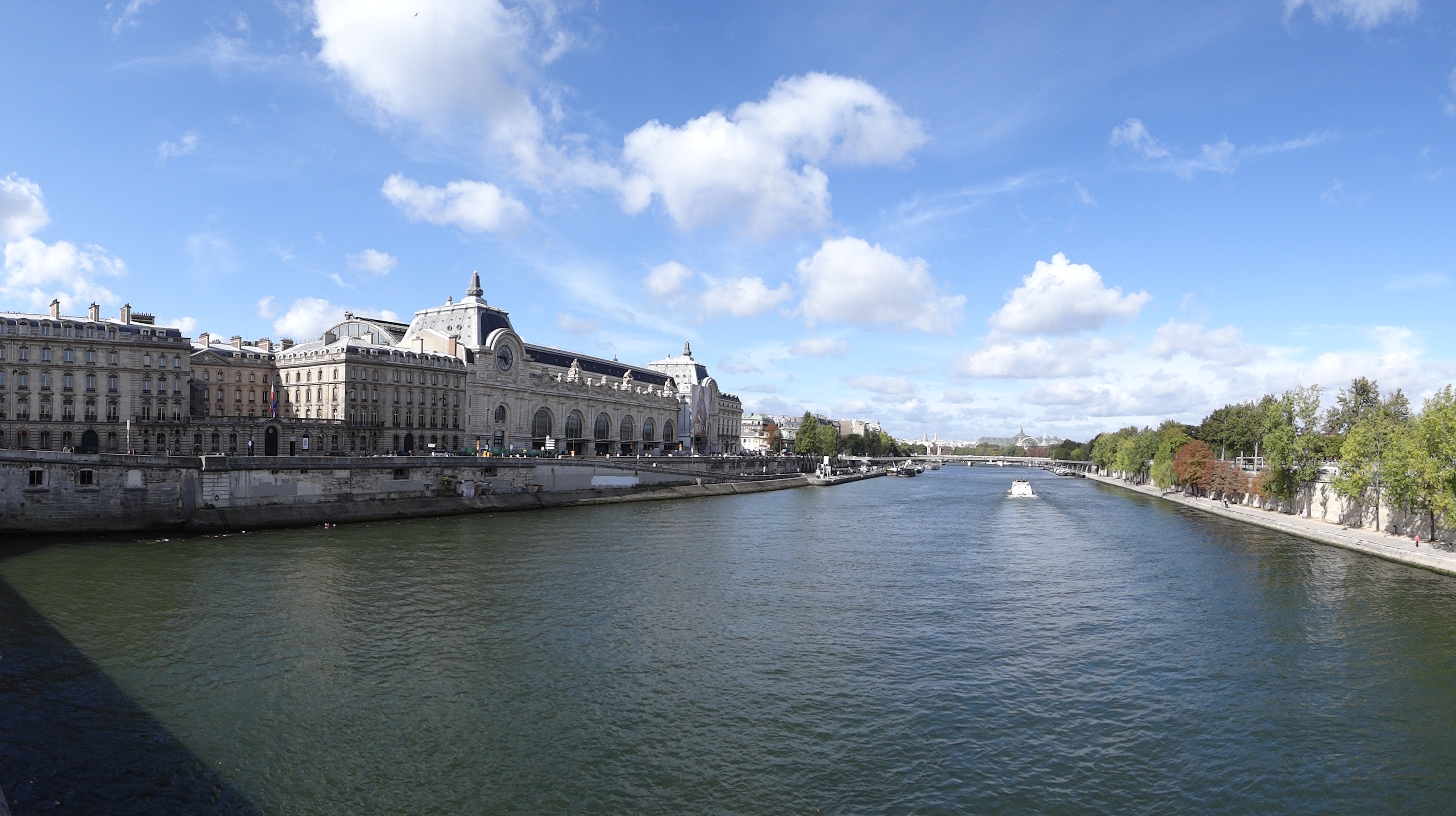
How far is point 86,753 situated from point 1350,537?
6599 centimetres

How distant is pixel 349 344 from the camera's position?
92.6m

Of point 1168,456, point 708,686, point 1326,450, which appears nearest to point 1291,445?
point 1326,450

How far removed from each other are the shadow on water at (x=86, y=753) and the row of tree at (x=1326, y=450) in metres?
55.4

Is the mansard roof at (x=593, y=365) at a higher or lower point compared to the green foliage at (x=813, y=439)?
higher

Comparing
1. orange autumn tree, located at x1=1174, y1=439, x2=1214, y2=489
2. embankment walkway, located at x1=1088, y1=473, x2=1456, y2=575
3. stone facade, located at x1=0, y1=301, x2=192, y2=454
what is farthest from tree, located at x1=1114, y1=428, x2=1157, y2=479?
stone facade, located at x1=0, y1=301, x2=192, y2=454

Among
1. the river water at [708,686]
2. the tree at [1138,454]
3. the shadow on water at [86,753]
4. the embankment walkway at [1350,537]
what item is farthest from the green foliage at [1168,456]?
the shadow on water at [86,753]

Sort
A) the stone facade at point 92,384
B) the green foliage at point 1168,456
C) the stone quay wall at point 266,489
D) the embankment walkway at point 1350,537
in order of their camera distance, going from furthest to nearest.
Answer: the green foliage at point 1168,456 < the stone facade at point 92,384 < the stone quay wall at point 266,489 < the embankment walkway at point 1350,537

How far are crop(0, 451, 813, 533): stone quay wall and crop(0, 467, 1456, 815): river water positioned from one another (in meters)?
6.73

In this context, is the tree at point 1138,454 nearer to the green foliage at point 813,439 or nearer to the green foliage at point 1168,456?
the green foliage at point 1168,456

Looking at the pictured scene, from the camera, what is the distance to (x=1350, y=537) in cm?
5331

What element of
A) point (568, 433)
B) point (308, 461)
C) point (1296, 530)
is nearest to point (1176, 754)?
point (1296, 530)

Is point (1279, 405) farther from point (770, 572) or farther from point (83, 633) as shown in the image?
point (83, 633)

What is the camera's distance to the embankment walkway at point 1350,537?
4331 cm

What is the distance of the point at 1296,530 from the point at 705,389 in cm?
12169
